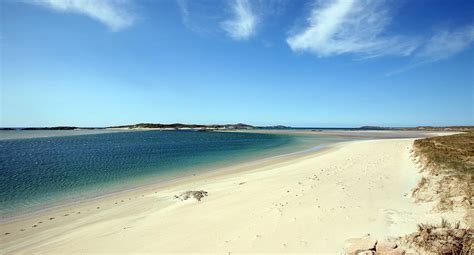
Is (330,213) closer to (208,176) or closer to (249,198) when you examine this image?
(249,198)

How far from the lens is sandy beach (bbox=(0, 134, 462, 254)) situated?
19.6ft

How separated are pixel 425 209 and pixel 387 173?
645 cm

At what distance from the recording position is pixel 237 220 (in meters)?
Answer: 7.41

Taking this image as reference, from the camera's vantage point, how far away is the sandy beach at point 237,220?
19.6 ft

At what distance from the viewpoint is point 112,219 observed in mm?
8781

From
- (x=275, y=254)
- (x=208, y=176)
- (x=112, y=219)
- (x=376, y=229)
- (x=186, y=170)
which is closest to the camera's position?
(x=275, y=254)

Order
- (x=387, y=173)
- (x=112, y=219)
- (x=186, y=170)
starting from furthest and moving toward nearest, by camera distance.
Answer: (x=186, y=170) → (x=387, y=173) → (x=112, y=219)

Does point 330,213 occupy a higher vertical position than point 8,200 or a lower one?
higher

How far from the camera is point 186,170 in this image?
1916 cm

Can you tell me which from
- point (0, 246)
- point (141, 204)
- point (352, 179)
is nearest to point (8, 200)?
point (0, 246)

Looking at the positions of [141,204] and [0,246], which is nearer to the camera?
[0,246]

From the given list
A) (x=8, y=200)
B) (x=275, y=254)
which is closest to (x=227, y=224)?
(x=275, y=254)

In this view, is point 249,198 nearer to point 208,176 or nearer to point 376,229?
point 376,229

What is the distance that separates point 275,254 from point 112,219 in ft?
20.6
